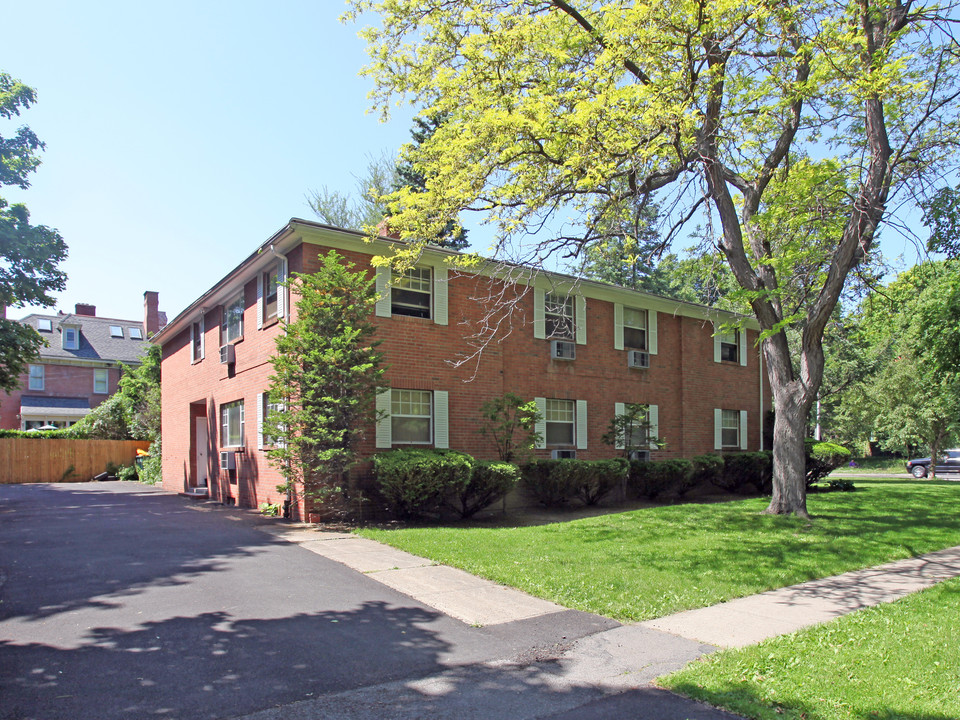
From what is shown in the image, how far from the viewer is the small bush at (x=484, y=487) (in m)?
13.0

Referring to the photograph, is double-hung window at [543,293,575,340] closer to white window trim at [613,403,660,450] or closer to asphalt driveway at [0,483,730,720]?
white window trim at [613,403,660,450]

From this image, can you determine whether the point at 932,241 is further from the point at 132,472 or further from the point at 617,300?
the point at 132,472

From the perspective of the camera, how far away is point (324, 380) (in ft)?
38.6

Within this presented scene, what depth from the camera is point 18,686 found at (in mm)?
4461

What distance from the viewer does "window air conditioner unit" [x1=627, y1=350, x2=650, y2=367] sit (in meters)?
18.6

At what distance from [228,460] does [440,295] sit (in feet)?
22.4

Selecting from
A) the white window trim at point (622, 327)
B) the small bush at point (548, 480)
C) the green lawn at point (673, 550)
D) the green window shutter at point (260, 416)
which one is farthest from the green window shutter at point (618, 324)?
the green window shutter at point (260, 416)

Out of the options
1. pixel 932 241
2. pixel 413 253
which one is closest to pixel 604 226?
pixel 413 253

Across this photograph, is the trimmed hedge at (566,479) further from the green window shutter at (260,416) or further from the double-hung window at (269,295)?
the double-hung window at (269,295)

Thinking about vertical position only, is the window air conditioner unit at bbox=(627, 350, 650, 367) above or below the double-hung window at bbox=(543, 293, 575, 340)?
below

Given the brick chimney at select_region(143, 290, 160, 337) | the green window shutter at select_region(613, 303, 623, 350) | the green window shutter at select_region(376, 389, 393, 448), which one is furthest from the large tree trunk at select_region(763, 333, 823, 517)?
the brick chimney at select_region(143, 290, 160, 337)

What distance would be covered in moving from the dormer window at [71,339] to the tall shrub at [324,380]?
33.5 meters

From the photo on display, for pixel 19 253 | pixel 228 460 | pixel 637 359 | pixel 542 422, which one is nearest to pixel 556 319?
pixel 542 422

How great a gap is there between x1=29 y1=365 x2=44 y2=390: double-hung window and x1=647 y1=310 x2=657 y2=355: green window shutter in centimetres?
3461
